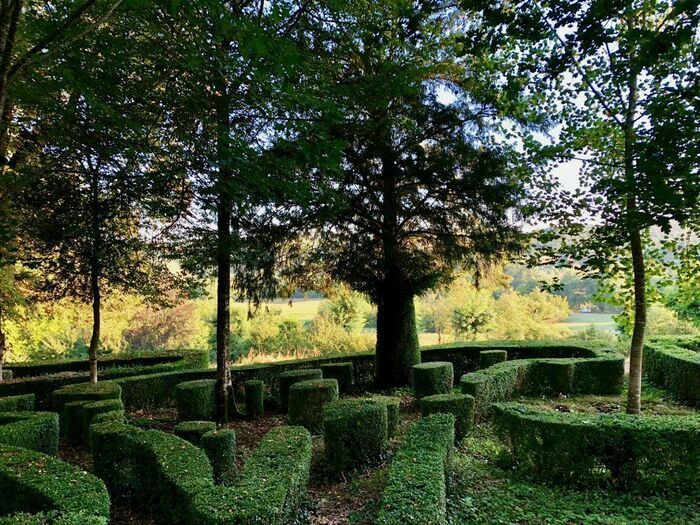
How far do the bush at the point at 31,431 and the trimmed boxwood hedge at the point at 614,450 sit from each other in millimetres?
6209

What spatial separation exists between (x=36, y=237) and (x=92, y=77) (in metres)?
3.83

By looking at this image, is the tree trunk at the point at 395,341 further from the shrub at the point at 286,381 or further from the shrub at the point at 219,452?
the shrub at the point at 219,452

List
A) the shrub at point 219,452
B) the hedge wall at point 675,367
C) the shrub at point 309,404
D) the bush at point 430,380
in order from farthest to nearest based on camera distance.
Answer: the bush at point 430,380, the hedge wall at point 675,367, the shrub at point 309,404, the shrub at point 219,452

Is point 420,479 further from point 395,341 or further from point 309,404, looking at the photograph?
point 395,341

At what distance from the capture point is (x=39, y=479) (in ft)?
11.8

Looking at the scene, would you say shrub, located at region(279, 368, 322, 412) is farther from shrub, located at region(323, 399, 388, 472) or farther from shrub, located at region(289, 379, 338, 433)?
shrub, located at region(323, 399, 388, 472)

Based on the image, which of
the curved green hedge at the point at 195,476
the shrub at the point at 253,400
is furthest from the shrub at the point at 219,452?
the shrub at the point at 253,400

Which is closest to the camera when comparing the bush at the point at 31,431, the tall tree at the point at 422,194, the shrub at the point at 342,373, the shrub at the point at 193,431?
the bush at the point at 31,431

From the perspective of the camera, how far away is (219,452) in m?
4.97

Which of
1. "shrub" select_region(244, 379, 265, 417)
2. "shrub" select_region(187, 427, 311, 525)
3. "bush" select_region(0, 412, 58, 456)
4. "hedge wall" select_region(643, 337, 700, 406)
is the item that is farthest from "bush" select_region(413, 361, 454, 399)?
"bush" select_region(0, 412, 58, 456)

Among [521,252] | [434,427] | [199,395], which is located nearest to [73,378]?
[199,395]

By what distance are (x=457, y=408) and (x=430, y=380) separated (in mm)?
2295

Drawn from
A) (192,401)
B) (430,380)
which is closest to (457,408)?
→ (430,380)

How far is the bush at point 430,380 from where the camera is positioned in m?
8.67
